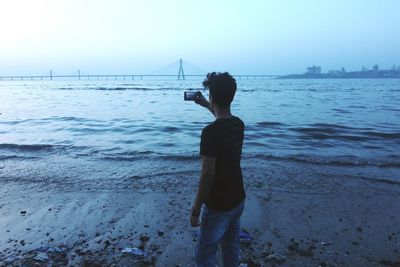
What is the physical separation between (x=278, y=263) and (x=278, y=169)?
16.4ft

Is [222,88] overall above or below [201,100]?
above

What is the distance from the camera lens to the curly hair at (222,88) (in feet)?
9.30

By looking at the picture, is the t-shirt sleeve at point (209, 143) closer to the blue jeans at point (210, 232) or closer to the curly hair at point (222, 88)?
the curly hair at point (222, 88)

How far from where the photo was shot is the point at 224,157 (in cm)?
285

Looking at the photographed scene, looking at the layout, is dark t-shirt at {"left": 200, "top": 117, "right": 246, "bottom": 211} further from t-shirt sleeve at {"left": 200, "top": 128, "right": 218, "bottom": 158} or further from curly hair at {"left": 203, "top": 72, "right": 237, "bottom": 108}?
curly hair at {"left": 203, "top": 72, "right": 237, "bottom": 108}

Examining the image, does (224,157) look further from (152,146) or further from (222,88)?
(152,146)

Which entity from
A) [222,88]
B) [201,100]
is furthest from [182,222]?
[222,88]

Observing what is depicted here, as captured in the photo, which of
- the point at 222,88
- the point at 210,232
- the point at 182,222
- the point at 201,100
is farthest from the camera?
the point at 182,222

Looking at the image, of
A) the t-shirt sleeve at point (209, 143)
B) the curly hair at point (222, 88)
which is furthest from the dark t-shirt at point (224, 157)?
the curly hair at point (222, 88)

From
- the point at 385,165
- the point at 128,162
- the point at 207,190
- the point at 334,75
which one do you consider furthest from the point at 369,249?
the point at 334,75

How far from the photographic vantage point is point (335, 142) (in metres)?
13.0

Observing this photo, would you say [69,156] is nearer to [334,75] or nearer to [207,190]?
[207,190]

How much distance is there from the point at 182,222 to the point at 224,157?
2.82m

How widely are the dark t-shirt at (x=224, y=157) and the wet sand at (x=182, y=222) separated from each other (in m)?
1.49
